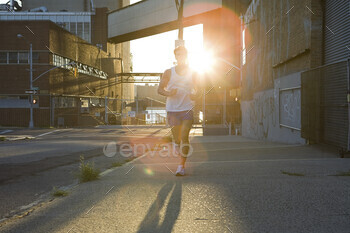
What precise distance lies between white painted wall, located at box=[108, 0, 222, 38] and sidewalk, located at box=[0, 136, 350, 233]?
1742 inches

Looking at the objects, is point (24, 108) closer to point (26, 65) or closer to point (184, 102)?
point (26, 65)

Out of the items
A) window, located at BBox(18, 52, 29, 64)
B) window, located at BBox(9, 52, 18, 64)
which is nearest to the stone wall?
window, located at BBox(18, 52, 29, 64)

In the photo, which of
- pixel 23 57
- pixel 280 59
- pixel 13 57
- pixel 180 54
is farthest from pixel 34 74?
pixel 180 54

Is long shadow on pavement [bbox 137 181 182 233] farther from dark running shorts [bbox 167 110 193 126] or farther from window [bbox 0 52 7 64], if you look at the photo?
window [bbox 0 52 7 64]

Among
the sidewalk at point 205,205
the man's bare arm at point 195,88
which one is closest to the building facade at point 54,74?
the man's bare arm at point 195,88

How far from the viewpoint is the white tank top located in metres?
→ 5.19

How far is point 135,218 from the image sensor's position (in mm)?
3008

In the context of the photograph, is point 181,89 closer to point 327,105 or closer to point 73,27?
point 327,105

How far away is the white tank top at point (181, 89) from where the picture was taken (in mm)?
5188

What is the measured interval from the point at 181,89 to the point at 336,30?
5.63 m

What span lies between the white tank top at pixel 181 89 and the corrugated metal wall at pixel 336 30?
4.77m

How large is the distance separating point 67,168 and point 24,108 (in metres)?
37.7

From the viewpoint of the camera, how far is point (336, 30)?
349 inches

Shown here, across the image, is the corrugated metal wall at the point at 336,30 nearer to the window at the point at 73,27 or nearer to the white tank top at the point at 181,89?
the white tank top at the point at 181,89
